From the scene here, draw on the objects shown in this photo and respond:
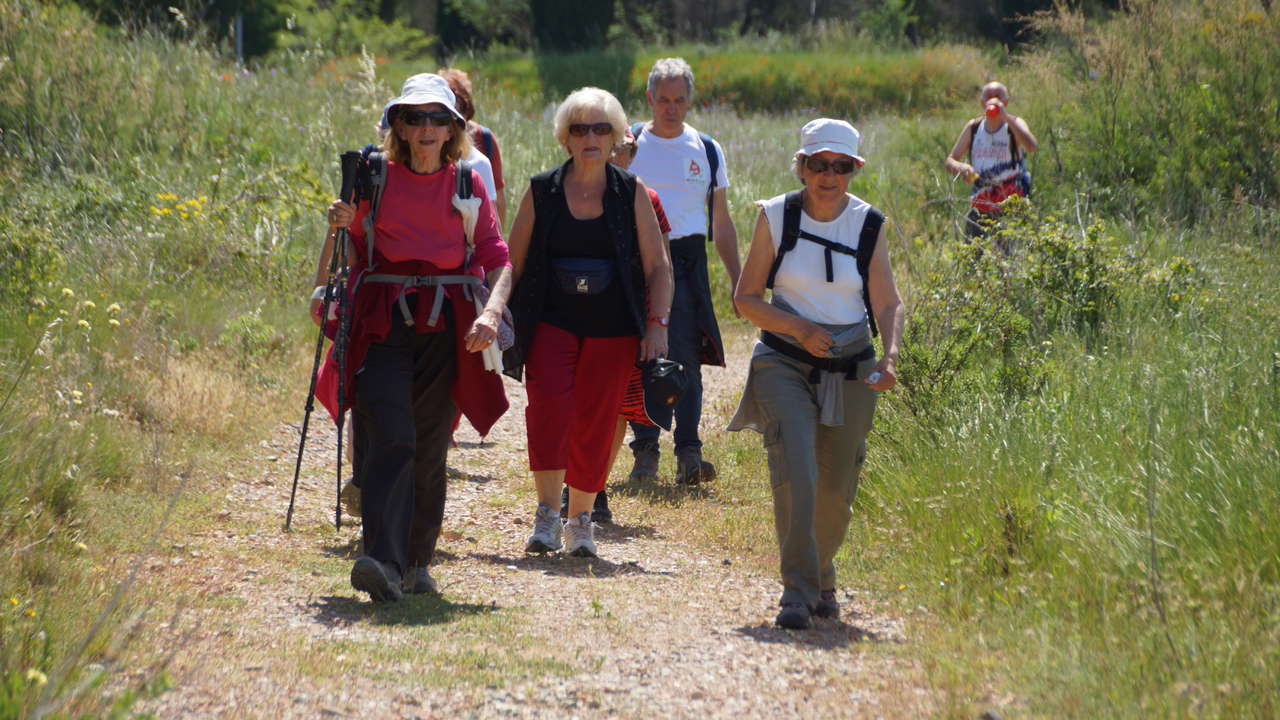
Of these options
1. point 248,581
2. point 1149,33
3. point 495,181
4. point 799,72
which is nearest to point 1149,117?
point 1149,33

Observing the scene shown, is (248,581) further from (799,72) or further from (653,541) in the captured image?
(799,72)

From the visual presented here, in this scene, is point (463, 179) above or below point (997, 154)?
below

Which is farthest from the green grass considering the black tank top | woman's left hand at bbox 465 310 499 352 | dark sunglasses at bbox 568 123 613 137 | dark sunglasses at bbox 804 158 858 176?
dark sunglasses at bbox 568 123 613 137

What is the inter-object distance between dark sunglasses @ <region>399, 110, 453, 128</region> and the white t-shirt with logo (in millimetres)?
2109

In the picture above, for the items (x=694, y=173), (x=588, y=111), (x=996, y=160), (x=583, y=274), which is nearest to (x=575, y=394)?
(x=583, y=274)

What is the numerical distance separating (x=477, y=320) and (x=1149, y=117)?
914 cm

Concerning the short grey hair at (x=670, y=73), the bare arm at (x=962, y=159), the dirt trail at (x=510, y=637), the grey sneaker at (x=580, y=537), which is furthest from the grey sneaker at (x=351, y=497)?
the bare arm at (x=962, y=159)

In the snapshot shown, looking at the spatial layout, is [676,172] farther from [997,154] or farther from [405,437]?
[997,154]

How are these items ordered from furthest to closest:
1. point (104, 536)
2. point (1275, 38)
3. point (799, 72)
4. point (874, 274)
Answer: point (799, 72)
point (1275, 38)
point (104, 536)
point (874, 274)

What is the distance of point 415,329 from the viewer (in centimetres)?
440

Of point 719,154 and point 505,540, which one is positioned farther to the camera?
point 719,154

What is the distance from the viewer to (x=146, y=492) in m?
5.55

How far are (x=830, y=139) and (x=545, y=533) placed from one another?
86.5 inches

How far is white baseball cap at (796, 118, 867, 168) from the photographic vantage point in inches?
165
